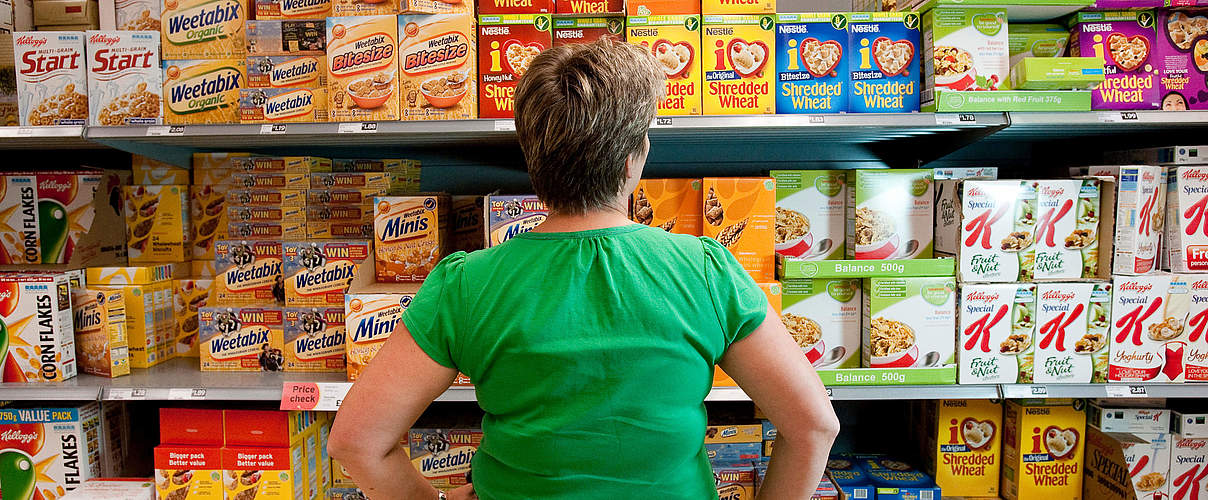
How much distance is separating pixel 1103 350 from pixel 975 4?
1.02 m

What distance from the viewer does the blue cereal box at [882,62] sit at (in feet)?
6.60

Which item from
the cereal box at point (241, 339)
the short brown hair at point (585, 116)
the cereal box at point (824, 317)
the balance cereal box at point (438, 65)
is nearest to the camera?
the short brown hair at point (585, 116)

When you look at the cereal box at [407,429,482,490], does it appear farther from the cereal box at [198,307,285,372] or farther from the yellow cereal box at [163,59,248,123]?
the yellow cereal box at [163,59,248,123]

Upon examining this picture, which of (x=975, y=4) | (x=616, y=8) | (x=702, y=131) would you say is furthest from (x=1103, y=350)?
(x=616, y=8)

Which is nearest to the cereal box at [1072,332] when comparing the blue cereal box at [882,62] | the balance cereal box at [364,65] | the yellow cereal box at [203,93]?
the blue cereal box at [882,62]

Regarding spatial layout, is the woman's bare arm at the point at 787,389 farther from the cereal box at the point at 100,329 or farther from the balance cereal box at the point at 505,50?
the cereal box at the point at 100,329

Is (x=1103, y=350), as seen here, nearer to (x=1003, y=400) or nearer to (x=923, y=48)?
(x=1003, y=400)

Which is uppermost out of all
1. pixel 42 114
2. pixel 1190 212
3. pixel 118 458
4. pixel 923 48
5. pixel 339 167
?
pixel 923 48

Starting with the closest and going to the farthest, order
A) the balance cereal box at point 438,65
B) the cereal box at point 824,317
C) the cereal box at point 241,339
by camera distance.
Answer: the balance cereal box at point 438,65 → the cereal box at point 824,317 → the cereal box at point 241,339

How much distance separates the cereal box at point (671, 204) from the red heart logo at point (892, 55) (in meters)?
0.60

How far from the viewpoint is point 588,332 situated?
1106 mm

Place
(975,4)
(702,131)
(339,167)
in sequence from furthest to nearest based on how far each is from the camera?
(339,167)
(702,131)
(975,4)

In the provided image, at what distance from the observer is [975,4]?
1967mm

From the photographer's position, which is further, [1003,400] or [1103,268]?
[1003,400]
